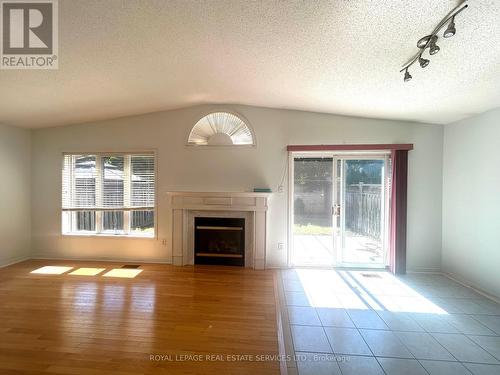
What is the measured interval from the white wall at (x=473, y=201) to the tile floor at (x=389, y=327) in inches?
13.5

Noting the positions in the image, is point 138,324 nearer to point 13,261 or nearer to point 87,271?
point 87,271

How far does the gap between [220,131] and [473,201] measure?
162 inches

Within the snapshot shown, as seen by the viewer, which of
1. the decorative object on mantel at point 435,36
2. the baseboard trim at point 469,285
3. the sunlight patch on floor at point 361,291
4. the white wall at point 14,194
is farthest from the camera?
the white wall at point 14,194

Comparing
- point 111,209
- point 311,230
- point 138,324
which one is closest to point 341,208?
point 311,230

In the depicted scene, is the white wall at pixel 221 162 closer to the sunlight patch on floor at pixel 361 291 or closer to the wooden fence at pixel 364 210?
the wooden fence at pixel 364 210

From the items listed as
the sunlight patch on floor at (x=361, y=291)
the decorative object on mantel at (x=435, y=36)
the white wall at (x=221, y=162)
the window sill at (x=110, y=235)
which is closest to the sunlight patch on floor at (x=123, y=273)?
the white wall at (x=221, y=162)

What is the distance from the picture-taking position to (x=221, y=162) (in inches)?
170

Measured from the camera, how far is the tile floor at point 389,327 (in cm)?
193

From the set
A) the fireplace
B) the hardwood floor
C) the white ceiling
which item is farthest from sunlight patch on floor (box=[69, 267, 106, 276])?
the white ceiling

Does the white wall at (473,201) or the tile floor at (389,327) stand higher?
the white wall at (473,201)

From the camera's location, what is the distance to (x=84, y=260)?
4488 mm

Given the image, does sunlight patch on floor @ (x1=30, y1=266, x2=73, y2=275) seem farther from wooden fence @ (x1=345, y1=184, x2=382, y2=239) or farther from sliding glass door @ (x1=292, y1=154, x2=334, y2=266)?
wooden fence @ (x1=345, y1=184, x2=382, y2=239)

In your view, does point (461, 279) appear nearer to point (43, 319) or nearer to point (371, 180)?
point (371, 180)

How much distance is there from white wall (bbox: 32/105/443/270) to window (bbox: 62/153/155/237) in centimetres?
18
